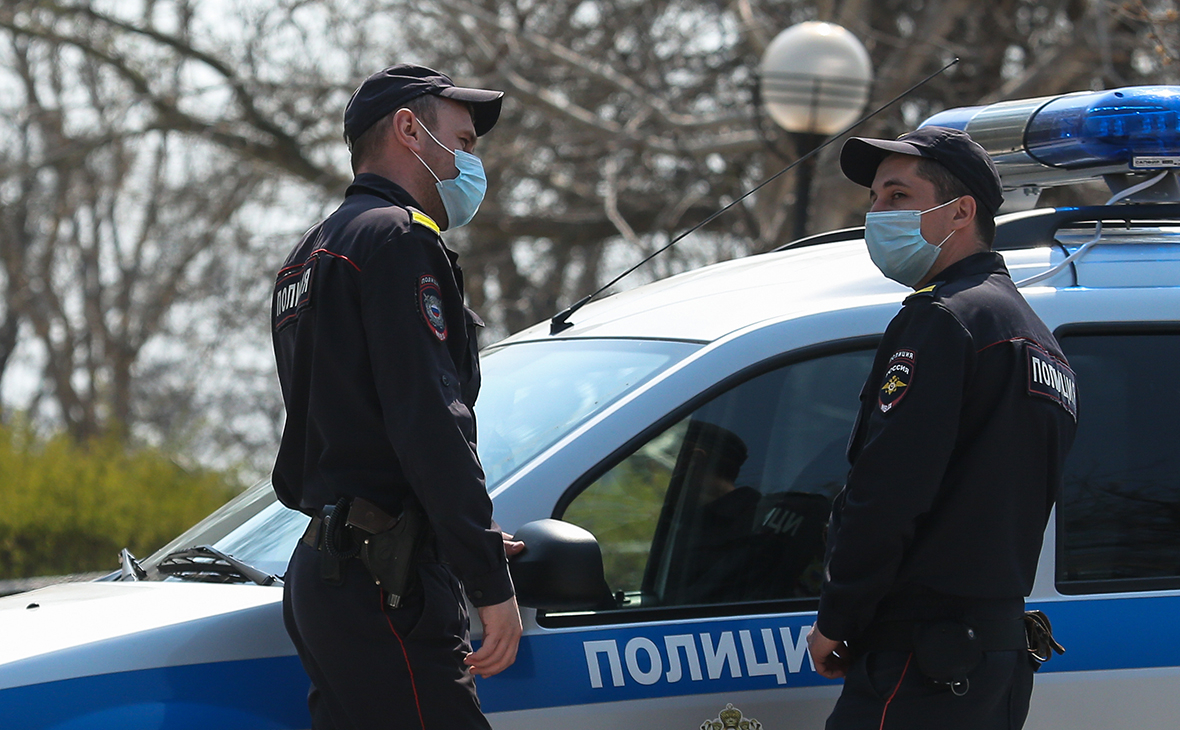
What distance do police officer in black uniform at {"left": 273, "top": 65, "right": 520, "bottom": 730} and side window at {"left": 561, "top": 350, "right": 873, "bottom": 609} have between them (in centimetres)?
38

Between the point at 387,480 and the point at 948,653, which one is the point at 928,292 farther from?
the point at 387,480

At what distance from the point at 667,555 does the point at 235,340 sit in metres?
13.1

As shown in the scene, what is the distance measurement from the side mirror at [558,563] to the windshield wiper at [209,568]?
0.58 m

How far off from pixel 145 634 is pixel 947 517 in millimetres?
1454

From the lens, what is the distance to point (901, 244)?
249cm

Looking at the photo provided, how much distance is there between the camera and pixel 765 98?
296 inches

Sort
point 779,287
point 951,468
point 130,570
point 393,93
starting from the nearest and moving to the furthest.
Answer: point 951,468 < point 393,93 < point 779,287 < point 130,570

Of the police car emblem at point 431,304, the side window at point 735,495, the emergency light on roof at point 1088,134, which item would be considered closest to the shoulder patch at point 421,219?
the police car emblem at point 431,304

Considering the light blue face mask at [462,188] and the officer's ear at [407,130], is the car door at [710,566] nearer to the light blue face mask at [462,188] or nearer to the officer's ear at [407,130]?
the light blue face mask at [462,188]

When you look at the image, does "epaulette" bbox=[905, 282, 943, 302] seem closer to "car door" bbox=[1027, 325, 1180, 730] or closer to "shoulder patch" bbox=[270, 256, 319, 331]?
"car door" bbox=[1027, 325, 1180, 730]

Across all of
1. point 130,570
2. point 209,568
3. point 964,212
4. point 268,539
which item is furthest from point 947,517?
point 130,570

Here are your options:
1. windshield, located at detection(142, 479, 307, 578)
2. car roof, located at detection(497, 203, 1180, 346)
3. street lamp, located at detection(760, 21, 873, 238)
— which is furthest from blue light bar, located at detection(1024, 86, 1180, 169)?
street lamp, located at detection(760, 21, 873, 238)

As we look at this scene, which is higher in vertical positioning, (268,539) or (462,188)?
(462,188)

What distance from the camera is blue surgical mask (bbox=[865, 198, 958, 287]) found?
247 cm
